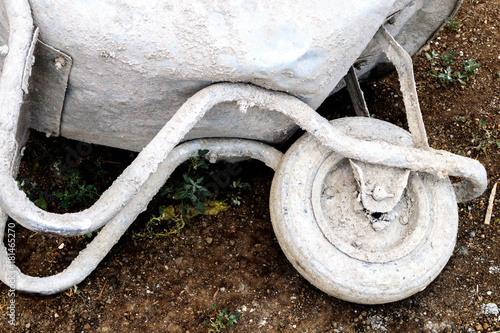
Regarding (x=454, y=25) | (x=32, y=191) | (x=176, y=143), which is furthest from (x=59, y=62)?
(x=454, y=25)

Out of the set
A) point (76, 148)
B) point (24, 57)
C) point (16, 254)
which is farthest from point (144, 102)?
point (16, 254)

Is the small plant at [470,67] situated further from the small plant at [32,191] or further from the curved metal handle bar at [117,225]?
the small plant at [32,191]

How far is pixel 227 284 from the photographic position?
232cm

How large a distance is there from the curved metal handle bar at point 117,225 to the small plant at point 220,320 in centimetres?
58

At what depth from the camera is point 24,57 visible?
1682 millimetres

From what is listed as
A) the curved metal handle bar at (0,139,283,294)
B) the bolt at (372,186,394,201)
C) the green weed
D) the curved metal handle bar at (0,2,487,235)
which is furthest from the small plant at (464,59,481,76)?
the green weed

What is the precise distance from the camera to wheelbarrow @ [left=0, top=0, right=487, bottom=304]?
1.73 meters

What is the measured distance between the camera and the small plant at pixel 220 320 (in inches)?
85.1

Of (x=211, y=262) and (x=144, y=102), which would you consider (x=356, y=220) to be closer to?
(x=211, y=262)

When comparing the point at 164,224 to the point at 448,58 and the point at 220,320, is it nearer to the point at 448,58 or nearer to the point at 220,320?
the point at 220,320

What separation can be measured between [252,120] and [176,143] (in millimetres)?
464

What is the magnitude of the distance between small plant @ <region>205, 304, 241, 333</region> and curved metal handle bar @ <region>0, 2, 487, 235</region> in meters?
0.69

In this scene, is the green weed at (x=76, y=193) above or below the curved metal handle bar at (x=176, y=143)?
below

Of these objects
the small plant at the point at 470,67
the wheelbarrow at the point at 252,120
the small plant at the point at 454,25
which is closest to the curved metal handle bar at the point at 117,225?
the wheelbarrow at the point at 252,120
